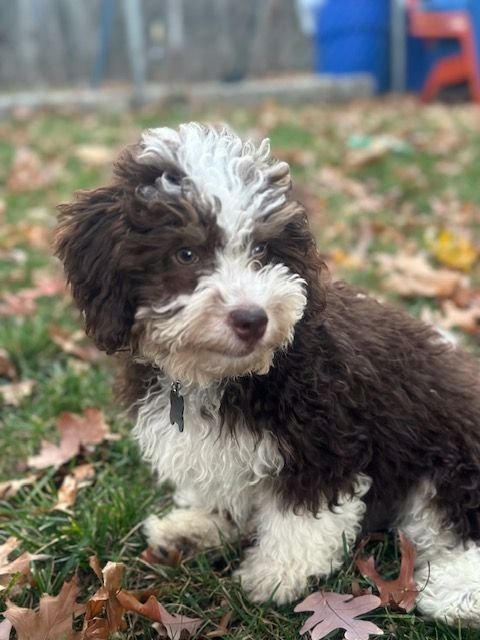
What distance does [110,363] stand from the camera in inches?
170

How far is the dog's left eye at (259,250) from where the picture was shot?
7.89ft

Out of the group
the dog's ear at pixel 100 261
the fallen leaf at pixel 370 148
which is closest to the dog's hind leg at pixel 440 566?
the dog's ear at pixel 100 261

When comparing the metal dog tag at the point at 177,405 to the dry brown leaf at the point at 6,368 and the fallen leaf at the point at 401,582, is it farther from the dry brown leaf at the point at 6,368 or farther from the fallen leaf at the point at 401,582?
the dry brown leaf at the point at 6,368

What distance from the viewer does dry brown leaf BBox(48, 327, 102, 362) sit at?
4417 mm

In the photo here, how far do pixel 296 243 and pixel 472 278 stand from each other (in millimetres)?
3271

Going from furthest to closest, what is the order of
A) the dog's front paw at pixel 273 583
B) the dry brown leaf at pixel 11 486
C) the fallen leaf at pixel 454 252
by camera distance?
the fallen leaf at pixel 454 252
the dry brown leaf at pixel 11 486
the dog's front paw at pixel 273 583

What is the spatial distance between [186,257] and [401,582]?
1.36m

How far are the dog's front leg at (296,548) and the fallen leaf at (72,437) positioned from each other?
1.09 m

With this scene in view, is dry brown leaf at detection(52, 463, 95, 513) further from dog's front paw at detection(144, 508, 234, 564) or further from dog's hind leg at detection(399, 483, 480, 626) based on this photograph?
dog's hind leg at detection(399, 483, 480, 626)

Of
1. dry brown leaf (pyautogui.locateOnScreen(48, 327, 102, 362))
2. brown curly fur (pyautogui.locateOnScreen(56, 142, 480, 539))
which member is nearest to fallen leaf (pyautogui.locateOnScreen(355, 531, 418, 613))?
brown curly fur (pyautogui.locateOnScreen(56, 142, 480, 539))

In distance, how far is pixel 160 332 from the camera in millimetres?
2350

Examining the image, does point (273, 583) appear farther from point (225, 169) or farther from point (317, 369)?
point (225, 169)

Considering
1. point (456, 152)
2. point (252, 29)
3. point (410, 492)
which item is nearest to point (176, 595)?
point (410, 492)

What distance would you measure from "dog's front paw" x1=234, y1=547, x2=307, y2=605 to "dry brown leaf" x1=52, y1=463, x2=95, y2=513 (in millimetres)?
817
